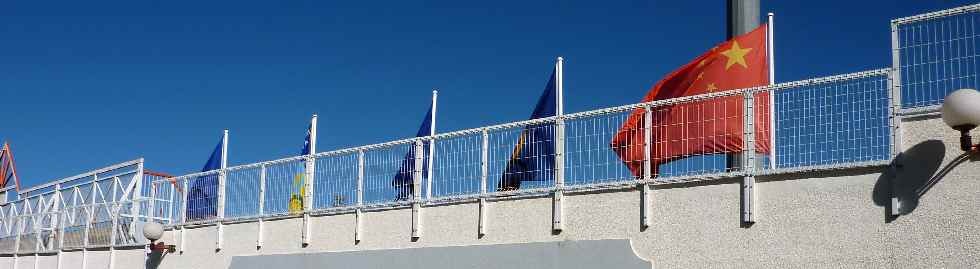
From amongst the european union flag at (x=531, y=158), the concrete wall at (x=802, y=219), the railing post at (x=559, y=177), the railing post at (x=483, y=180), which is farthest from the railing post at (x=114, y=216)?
the railing post at (x=559, y=177)

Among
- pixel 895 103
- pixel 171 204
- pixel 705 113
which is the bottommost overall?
pixel 171 204

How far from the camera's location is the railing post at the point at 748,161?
38.3 ft

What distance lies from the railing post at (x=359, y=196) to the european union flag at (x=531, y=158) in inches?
114

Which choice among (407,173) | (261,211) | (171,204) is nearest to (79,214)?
(171,204)

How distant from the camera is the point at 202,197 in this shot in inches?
810

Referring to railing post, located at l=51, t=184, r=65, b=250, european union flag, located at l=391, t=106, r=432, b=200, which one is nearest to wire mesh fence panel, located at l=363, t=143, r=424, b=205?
european union flag, located at l=391, t=106, r=432, b=200

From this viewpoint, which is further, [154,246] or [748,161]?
[154,246]

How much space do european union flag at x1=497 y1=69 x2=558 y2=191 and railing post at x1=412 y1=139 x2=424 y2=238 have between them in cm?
157

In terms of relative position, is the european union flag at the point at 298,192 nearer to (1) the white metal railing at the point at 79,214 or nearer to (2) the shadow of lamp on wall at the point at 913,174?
(1) the white metal railing at the point at 79,214

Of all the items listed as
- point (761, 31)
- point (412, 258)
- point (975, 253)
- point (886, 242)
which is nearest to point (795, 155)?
point (886, 242)

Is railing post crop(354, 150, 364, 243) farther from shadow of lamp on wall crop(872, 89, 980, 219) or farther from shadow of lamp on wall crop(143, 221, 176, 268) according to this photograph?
shadow of lamp on wall crop(872, 89, 980, 219)

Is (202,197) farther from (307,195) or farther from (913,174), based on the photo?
(913,174)

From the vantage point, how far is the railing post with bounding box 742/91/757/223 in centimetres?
1169

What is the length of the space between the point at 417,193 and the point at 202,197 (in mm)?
6375
